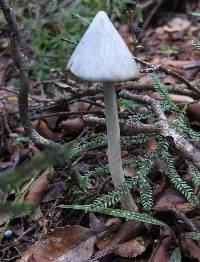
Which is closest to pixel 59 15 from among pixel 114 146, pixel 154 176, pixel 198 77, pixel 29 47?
pixel 29 47

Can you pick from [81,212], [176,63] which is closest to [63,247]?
[81,212]

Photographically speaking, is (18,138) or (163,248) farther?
(18,138)

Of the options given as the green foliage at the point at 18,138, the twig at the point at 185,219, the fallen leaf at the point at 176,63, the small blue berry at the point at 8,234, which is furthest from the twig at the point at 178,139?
the fallen leaf at the point at 176,63

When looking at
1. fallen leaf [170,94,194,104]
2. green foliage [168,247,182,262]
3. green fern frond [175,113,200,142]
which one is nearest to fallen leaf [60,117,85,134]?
fallen leaf [170,94,194,104]

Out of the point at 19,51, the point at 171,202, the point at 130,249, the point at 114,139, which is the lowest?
the point at 130,249

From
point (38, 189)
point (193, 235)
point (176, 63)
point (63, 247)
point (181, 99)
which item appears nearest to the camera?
point (193, 235)

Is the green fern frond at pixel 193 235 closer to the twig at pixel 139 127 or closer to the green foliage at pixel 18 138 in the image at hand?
the twig at pixel 139 127

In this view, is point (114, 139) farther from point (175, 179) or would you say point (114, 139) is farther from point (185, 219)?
point (185, 219)

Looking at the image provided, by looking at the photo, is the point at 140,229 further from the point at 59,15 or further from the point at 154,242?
the point at 59,15
